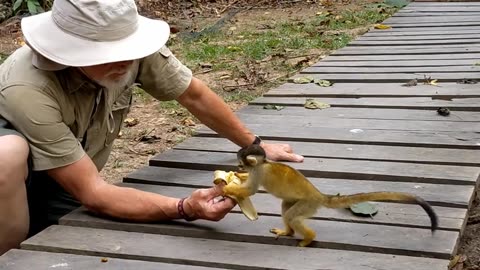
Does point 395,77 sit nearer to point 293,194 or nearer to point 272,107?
point 272,107

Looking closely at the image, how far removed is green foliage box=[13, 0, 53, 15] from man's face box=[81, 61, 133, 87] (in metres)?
5.79

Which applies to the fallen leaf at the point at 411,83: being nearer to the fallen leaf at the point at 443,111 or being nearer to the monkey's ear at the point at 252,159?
the fallen leaf at the point at 443,111

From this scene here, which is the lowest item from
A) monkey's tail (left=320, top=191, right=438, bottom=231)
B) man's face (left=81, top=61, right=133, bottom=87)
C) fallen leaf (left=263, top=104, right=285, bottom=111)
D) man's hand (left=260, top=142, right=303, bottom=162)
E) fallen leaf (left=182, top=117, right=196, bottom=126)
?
fallen leaf (left=182, top=117, right=196, bottom=126)

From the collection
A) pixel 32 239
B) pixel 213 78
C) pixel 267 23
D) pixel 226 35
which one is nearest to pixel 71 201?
pixel 32 239

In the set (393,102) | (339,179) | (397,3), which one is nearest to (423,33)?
(393,102)

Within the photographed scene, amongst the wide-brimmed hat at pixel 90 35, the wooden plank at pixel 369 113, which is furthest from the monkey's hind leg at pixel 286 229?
the wooden plank at pixel 369 113

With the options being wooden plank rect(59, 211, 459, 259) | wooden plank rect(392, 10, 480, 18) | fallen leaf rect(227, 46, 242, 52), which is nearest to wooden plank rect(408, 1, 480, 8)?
wooden plank rect(392, 10, 480, 18)

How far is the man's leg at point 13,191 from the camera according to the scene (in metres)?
2.52

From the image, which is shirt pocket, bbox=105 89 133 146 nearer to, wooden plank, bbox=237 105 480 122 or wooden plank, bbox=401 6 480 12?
wooden plank, bbox=237 105 480 122

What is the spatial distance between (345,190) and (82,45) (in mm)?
1065

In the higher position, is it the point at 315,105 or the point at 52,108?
the point at 52,108

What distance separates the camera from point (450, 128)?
3.57 metres

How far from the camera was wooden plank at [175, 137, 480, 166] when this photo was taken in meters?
3.12

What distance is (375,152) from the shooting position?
10.7 feet
